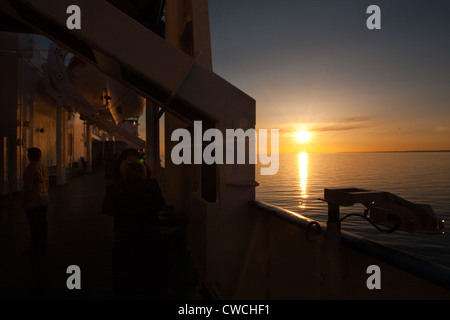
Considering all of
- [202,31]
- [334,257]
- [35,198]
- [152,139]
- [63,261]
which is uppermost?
[202,31]

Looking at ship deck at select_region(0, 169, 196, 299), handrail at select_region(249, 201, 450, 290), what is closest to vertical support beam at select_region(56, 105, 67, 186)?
ship deck at select_region(0, 169, 196, 299)

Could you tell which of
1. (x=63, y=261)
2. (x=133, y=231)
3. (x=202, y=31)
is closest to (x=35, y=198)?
(x=63, y=261)

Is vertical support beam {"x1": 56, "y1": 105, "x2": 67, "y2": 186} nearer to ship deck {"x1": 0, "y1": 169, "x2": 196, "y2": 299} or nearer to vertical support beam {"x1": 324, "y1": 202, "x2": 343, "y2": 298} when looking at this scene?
ship deck {"x1": 0, "y1": 169, "x2": 196, "y2": 299}

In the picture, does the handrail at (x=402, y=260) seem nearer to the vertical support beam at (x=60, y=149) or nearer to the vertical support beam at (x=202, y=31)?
the vertical support beam at (x=202, y=31)

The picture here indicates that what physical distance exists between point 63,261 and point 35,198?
107 centimetres

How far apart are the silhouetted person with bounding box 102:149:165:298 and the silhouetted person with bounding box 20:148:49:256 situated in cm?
261

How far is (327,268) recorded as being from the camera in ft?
6.33

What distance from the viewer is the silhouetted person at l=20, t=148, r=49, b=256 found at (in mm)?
4305

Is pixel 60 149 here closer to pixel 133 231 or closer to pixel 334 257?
pixel 133 231

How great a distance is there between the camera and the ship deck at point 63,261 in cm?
327

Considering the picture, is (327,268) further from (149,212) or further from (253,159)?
(149,212)

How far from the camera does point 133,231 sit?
247 centimetres
